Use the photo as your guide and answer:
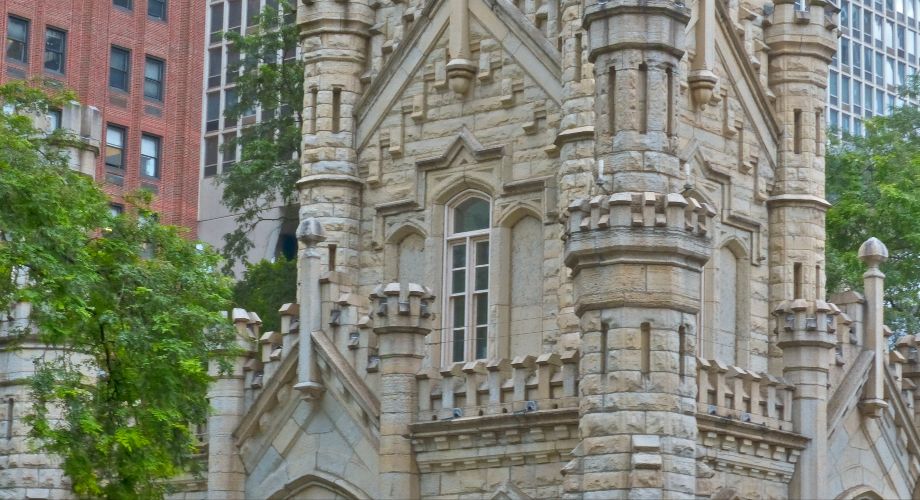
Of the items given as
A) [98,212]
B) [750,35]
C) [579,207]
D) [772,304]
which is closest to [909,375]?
[772,304]

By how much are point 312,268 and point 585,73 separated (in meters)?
5.44

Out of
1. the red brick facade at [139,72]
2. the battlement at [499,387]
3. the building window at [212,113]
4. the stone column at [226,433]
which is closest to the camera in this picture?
the battlement at [499,387]

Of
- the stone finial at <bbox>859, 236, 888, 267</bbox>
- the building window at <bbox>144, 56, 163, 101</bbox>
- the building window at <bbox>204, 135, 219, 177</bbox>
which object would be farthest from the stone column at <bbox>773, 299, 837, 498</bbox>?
the building window at <bbox>204, 135, 219, 177</bbox>

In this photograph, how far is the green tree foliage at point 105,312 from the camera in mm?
34875

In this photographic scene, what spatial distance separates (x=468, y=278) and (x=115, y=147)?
47.7 m

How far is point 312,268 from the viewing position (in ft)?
128

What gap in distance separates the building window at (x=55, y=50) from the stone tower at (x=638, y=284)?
51.8 meters

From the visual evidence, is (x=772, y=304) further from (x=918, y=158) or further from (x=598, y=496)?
(x=918, y=158)

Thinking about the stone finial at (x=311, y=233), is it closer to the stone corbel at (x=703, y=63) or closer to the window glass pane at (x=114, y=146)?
the stone corbel at (x=703, y=63)

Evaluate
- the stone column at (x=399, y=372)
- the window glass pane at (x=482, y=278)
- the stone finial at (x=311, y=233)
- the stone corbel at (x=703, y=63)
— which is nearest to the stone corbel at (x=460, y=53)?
the window glass pane at (x=482, y=278)

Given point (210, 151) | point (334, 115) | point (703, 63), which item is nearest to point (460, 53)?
point (334, 115)

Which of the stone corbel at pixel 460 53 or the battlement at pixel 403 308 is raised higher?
the stone corbel at pixel 460 53

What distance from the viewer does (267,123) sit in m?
58.4

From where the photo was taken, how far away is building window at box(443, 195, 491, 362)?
127 feet
